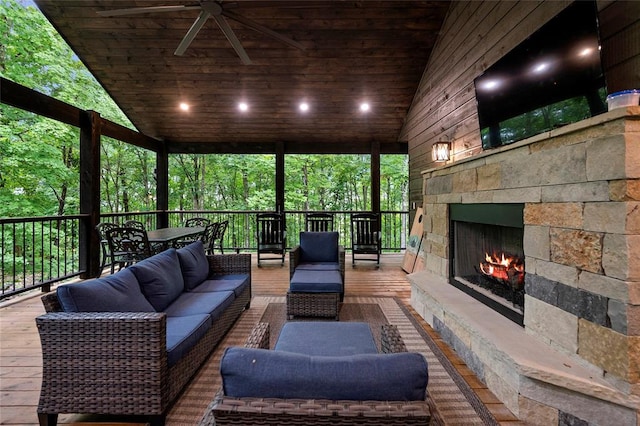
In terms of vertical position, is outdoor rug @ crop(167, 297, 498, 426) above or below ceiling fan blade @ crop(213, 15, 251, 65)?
below

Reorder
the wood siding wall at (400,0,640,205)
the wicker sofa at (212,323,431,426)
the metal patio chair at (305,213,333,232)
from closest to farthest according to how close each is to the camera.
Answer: the wicker sofa at (212,323,431,426), the wood siding wall at (400,0,640,205), the metal patio chair at (305,213,333,232)

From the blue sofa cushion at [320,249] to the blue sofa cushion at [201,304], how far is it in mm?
1382

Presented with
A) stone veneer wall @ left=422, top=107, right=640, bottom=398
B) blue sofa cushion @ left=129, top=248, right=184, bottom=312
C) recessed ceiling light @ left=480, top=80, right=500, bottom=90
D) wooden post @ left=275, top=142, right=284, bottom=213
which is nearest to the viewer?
stone veneer wall @ left=422, top=107, right=640, bottom=398

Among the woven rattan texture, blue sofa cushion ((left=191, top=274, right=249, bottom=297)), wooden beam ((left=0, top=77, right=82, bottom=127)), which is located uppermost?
wooden beam ((left=0, top=77, right=82, bottom=127))

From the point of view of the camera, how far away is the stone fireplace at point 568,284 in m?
1.29

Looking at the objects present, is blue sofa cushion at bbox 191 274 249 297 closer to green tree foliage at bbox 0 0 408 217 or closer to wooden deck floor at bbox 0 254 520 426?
wooden deck floor at bbox 0 254 520 426

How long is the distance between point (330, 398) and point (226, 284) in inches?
90.0

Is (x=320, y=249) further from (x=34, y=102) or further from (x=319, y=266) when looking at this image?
(x=34, y=102)

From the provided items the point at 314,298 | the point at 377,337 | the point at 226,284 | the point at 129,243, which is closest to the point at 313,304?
the point at 314,298

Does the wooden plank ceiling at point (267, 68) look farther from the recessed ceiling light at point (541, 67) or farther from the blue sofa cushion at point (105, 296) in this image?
the blue sofa cushion at point (105, 296)

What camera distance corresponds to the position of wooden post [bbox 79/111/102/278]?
4387 millimetres

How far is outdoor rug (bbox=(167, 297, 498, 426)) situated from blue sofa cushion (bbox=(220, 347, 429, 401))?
12cm

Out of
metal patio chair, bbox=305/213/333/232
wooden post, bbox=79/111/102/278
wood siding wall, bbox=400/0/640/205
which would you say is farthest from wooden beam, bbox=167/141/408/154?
wooden post, bbox=79/111/102/278

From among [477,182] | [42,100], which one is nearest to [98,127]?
[42,100]
